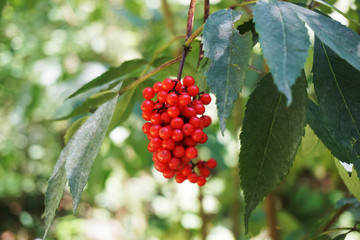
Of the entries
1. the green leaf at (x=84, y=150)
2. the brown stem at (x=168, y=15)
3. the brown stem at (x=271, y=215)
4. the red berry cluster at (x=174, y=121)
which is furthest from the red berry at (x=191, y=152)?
the brown stem at (x=168, y=15)

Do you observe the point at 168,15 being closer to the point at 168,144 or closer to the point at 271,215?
the point at 271,215

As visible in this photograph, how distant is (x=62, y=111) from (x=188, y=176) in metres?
0.61

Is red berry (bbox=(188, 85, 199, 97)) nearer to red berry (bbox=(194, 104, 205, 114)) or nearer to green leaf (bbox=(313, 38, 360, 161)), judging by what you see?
red berry (bbox=(194, 104, 205, 114))

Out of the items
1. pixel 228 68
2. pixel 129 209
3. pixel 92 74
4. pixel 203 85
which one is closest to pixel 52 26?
pixel 92 74

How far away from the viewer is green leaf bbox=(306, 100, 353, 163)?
1.48 ft

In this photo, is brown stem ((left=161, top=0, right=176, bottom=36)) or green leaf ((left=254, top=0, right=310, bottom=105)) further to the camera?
brown stem ((left=161, top=0, right=176, bottom=36))

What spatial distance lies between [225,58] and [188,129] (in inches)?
5.3

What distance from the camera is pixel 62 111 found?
106 cm

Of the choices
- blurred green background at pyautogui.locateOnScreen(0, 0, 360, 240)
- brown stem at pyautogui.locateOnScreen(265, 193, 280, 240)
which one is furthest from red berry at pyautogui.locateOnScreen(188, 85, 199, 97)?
brown stem at pyautogui.locateOnScreen(265, 193, 280, 240)

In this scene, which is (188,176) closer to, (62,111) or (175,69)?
(175,69)

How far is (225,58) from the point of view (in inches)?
14.8

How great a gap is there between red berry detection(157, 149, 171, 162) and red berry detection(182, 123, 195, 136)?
40 millimetres

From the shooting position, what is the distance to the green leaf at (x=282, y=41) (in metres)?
0.31

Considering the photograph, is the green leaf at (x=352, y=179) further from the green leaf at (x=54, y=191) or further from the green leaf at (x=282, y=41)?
the green leaf at (x=54, y=191)
